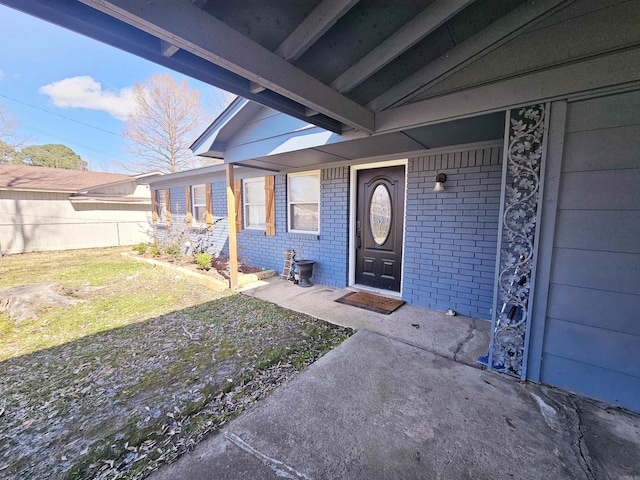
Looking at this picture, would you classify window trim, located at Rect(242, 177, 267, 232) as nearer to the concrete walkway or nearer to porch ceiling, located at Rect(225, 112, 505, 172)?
porch ceiling, located at Rect(225, 112, 505, 172)

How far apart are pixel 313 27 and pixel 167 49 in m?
0.94

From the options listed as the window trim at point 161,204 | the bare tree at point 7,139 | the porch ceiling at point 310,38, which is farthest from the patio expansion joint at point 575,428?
the bare tree at point 7,139

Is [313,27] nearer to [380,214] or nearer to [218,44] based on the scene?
[218,44]

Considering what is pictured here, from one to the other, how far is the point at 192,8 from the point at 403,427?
9.45 ft

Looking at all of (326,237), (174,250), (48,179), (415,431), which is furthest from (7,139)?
(415,431)

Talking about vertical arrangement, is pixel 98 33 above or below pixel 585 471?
above

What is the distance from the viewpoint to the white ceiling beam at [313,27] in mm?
1636

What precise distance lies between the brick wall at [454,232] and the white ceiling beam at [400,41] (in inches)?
75.8

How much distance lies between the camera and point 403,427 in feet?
5.78

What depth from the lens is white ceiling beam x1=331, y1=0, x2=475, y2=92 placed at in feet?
5.91

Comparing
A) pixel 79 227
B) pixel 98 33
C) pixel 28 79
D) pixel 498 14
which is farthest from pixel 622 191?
pixel 28 79

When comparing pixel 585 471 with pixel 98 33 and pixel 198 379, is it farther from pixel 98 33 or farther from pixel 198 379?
pixel 98 33

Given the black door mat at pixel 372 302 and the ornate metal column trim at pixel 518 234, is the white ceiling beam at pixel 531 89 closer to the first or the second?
the ornate metal column trim at pixel 518 234

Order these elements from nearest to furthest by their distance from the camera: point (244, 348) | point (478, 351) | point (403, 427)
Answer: point (403, 427)
point (478, 351)
point (244, 348)
